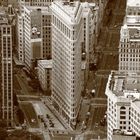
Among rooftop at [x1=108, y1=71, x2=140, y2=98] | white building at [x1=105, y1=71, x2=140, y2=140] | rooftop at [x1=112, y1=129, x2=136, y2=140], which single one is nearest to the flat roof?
white building at [x1=105, y1=71, x2=140, y2=140]

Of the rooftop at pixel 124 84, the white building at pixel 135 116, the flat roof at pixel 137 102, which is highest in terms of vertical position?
the rooftop at pixel 124 84

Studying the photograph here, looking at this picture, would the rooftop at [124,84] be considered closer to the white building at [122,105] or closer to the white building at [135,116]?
the white building at [122,105]

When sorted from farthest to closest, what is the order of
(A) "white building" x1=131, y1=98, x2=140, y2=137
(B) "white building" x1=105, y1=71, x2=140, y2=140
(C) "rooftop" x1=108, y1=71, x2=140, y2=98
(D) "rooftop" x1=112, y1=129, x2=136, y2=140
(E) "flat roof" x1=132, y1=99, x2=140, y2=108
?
(C) "rooftop" x1=108, y1=71, x2=140, y2=98 < (B) "white building" x1=105, y1=71, x2=140, y2=140 < (E) "flat roof" x1=132, y1=99, x2=140, y2=108 < (A) "white building" x1=131, y1=98, x2=140, y2=137 < (D) "rooftop" x1=112, y1=129, x2=136, y2=140

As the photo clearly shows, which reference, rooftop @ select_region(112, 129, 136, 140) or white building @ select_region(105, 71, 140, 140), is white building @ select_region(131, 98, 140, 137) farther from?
rooftop @ select_region(112, 129, 136, 140)

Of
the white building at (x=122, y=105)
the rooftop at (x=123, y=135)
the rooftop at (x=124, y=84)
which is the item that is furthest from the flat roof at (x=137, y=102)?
the rooftop at (x=123, y=135)

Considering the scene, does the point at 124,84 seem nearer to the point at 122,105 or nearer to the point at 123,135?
the point at 122,105

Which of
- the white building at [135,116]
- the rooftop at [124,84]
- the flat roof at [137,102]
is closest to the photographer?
the white building at [135,116]

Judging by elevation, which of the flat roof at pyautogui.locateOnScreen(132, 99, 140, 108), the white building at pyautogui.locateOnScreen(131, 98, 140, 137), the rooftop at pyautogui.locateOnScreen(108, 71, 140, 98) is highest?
the rooftop at pyautogui.locateOnScreen(108, 71, 140, 98)

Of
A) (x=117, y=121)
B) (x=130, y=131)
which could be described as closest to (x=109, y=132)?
(x=117, y=121)

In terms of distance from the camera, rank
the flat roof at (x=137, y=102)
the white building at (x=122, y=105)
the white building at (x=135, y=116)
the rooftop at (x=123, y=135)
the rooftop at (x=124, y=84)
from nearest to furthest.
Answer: the rooftop at (x=123, y=135) < the white building at (x=135, y=116) < the flat roof at (x=137, y=102) < the white building at (x=122, y=105) < the rooftop at (x=124, y=84)

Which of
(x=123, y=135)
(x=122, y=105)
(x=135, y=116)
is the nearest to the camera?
(x=123, y=135)

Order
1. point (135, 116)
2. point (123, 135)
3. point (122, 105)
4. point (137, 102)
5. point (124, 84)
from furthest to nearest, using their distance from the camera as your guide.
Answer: point (124, 84) < point (122, 105) < point (137, 102) < point (135, 116) < point (123, 135)

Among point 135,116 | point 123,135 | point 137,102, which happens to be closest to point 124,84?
point 137,102
